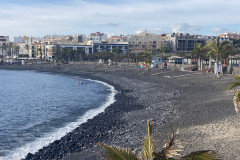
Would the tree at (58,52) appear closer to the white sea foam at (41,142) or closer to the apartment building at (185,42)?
the apartment building at (185,42)

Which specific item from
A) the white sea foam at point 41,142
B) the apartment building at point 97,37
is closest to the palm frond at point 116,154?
the white sea foam at point 41,142

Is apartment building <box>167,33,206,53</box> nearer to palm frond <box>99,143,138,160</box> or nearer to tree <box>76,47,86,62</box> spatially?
tree <box>76,47,86,62</box>

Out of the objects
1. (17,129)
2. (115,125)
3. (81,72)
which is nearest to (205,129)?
(115,125)

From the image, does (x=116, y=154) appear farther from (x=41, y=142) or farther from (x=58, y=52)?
(x=58, y=52)

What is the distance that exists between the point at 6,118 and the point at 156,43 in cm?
11107

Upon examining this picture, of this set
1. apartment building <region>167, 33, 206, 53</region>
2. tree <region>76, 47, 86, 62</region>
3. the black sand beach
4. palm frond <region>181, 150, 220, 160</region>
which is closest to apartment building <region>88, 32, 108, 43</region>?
tree <region>76, 47, 86, 62</region>

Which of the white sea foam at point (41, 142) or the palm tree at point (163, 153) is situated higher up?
the palm tree at point (163, 153)

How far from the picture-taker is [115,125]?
25.4m

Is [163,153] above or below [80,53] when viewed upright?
below

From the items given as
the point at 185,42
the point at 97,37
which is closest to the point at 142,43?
the point at 185,42

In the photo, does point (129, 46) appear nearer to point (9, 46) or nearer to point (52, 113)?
point (9, 46)

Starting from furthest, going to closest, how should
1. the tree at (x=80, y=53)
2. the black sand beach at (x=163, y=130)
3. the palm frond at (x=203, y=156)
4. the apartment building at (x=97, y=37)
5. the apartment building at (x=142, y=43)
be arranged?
the apartment building at (x=97, y=37), the apartment building at (x=142, y=43), the tree at (x=80, y=53), the black sand beach at (x=163, y=130), the palm frond at (x=203, y=156)

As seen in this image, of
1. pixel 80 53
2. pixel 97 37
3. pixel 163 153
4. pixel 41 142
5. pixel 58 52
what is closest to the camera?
pixel 163 153

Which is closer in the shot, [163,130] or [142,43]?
[163,130]
